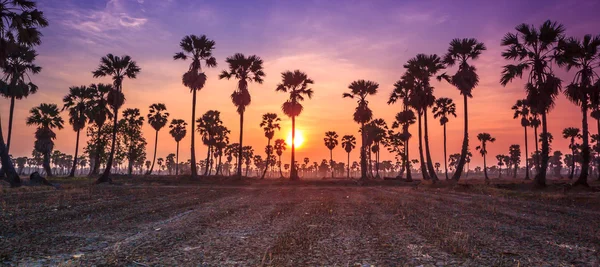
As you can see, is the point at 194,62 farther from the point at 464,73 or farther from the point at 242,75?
the point at 464,73

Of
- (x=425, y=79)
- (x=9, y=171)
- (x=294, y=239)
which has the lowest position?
(x=294, y=239)

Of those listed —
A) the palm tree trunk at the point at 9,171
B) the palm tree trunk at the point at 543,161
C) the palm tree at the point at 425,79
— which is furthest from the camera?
the palm tree at the point at 425,79

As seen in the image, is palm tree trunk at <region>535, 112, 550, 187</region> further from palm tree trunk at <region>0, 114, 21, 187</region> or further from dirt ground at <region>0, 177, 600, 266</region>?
palm tree trunk at <region>0, 114, 21, 187</region>

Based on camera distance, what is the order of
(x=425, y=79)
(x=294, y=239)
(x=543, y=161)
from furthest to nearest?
(x=425, y=79) < (x=543, y=161) < (x=294, y=239)

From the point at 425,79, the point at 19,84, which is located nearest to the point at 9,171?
the point at 19,84

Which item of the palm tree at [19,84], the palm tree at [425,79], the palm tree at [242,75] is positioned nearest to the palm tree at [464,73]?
the palm tree at [425,79]

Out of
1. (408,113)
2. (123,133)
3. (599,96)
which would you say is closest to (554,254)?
(599,96)

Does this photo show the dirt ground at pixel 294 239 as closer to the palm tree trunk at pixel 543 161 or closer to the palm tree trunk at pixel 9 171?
the palm tree trunk at pixel 9 171

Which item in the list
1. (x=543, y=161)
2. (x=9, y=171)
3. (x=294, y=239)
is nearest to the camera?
(x=294, y=239)

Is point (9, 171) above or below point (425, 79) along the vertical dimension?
below

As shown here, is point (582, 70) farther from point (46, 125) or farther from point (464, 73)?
point (46, 125)

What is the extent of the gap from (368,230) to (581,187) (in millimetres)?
26706

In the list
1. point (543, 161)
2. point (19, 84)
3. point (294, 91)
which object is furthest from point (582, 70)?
point (19, 84)

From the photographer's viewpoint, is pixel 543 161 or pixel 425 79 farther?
pixel 425 79
